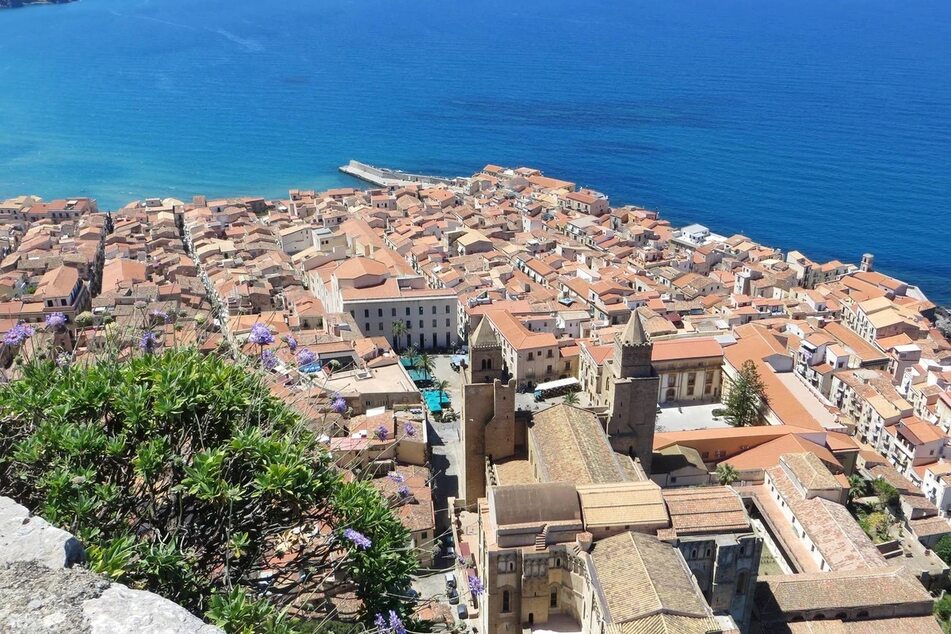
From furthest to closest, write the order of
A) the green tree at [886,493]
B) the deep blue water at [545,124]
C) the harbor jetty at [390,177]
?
the harbor jetty at [390,177], the deep blue water at [545,124], the green tree at [886,493]

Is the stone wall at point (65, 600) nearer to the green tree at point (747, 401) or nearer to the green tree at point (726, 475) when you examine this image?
the green tree at point (726, 475)

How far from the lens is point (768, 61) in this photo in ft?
573

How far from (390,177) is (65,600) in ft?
307

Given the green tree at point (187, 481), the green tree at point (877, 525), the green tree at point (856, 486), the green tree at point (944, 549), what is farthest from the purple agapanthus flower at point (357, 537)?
the green tree at point (944, 549)

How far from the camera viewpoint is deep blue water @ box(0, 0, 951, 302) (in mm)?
88000

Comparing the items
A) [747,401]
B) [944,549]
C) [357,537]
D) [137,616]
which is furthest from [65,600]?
[747,401]

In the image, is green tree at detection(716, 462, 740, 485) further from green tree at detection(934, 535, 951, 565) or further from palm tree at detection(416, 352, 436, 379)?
palm tree at detection(416, 352, 436, 379)

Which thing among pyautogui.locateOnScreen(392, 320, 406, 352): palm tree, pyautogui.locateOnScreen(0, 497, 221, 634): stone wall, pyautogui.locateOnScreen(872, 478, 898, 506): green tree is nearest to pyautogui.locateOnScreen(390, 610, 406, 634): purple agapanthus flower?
pyautogui.locateOnScreen(0, 497, 221, 634): stone wall

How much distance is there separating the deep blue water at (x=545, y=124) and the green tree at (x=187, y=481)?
235ft

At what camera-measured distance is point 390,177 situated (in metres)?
96.6

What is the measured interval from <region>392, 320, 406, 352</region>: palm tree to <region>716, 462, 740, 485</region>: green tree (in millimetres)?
22125

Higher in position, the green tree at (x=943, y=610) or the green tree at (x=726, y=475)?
the green tree at (x=726, y=475)

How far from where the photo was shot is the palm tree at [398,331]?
1838 inches

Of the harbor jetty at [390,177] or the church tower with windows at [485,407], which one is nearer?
the church tower with windows at [485,407]
